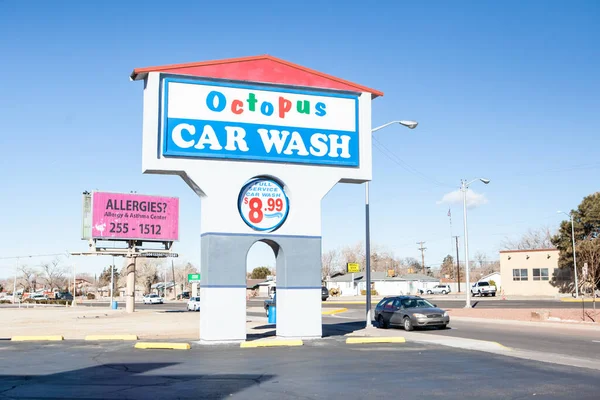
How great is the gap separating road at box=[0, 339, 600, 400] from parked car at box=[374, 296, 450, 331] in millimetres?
7115

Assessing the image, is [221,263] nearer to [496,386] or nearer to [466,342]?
[466,342]

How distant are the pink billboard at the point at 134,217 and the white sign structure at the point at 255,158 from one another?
30.5 metres

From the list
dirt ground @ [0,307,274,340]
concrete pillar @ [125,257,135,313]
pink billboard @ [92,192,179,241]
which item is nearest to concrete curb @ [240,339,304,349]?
dirt ground @ [0,307,274,340]

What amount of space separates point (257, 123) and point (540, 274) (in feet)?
204

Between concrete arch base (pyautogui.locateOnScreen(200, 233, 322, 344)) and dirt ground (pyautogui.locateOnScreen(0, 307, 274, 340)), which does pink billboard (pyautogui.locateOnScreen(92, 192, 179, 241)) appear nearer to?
dirt ground (pyautogui.locateOnScreen(0, 307, 274, 340))

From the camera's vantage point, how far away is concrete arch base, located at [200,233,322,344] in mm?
20094

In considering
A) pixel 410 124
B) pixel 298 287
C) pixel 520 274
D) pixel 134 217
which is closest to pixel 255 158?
pixel 298 287

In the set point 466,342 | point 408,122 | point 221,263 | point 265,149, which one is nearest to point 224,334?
point 221,263

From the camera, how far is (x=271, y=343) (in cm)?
1984

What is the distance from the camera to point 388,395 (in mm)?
10859

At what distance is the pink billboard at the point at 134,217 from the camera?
48938 millimetres

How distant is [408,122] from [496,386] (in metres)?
16.6

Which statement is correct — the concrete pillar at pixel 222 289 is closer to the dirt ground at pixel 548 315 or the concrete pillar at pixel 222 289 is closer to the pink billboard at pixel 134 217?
the dirt ground at pixel 548 315

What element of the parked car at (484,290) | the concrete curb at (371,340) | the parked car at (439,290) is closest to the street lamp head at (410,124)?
the concrete curb at (371,340)
